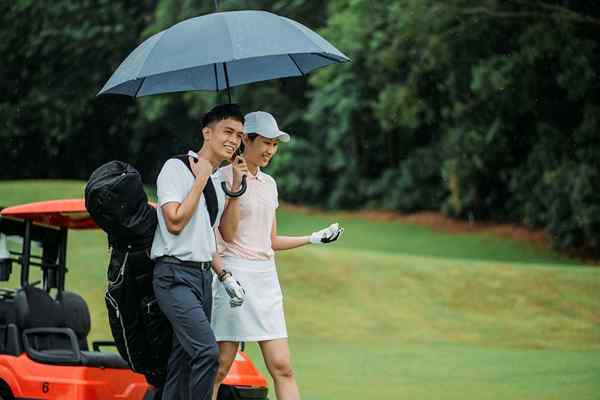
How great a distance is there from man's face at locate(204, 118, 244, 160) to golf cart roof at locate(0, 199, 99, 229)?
1.42 meters

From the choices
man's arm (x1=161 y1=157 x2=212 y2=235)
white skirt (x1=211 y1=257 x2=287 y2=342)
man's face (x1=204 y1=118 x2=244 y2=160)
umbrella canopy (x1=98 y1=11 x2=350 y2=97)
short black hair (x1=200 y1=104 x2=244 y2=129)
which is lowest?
white skirt (x1=211 y1=257 x2=287 y2=342)

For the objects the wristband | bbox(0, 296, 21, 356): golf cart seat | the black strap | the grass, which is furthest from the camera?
the grass

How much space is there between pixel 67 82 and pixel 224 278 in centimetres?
3402

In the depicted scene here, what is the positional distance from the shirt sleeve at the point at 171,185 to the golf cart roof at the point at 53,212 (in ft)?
4.63

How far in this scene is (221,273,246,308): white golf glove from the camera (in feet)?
18.4

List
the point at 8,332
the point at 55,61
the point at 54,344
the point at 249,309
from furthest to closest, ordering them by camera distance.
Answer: the point at 55,61 → the point at 54,344 → the point at 8,332 → the point at 249,309

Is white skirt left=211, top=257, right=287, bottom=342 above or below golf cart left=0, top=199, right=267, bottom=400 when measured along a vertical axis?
above

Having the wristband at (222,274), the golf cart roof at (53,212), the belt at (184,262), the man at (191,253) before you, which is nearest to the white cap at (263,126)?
the man at (191,253)

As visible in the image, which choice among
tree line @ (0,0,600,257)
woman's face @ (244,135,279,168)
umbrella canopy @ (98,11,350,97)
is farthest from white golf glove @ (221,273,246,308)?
tree line @ (0,0,600,257)

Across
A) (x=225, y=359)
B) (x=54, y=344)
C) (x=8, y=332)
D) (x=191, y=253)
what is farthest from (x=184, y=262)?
(x=54, y=344)

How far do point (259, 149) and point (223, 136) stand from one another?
19.6 inches

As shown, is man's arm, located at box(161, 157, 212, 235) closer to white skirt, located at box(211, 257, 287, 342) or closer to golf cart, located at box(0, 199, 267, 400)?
white skirt, located at box(211, 257, 287, 342)

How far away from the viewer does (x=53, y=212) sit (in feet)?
22.7

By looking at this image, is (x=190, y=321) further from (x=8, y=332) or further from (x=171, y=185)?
(x=8, y=332)
